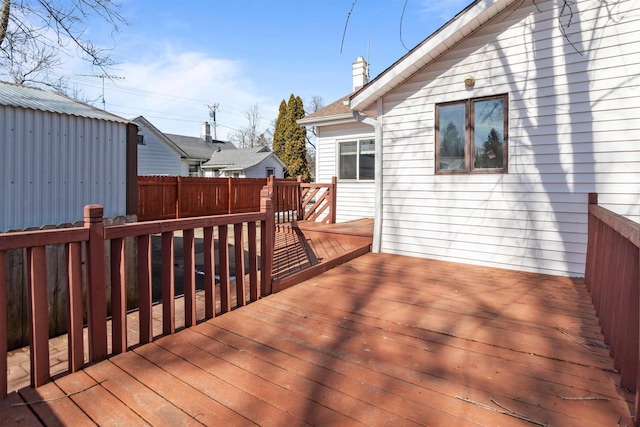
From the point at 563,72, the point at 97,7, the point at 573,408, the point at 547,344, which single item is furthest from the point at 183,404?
the point at 97,7

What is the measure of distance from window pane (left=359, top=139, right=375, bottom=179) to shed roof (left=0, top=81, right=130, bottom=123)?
5536mm

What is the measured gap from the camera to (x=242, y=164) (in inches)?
958

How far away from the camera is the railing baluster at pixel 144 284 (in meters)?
2.22

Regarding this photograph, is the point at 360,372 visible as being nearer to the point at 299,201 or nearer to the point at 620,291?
the point at 620,291

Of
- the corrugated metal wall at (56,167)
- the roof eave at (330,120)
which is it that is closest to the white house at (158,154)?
the roof eave at (330,120)

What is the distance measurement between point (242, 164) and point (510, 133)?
851 inches

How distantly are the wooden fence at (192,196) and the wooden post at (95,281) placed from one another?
9889mm

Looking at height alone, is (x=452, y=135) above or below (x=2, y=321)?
above

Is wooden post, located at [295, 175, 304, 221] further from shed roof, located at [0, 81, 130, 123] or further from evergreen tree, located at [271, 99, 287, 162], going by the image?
evergreen tree, located at [271, 99, 287, 162]

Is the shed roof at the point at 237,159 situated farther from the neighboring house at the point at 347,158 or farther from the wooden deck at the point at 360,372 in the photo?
the wooden deck at the point at 360,372

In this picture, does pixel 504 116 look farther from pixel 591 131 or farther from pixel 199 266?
pixel 199 266

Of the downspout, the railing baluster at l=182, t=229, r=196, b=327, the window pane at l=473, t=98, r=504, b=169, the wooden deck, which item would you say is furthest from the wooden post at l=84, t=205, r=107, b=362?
the window pane at l=473, t=98, r=504, b=169

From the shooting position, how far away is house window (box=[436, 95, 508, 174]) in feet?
14.6

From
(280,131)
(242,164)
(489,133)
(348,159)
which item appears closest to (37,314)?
(489,133)
